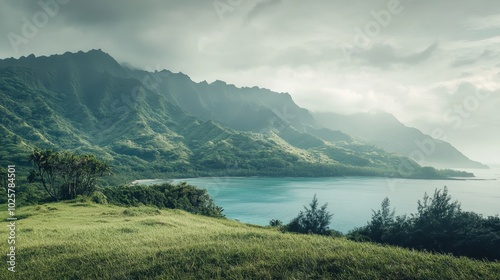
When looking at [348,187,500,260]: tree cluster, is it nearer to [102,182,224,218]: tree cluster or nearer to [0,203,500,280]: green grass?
[0,203,500,280]: green grass

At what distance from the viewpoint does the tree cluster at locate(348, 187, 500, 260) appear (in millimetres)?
49188

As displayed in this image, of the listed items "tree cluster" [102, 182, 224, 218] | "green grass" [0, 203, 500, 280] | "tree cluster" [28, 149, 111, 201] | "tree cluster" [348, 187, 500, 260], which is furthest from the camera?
"tree cluster" [102, 182, 224, 218]

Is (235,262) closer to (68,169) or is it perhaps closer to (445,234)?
(445,234)

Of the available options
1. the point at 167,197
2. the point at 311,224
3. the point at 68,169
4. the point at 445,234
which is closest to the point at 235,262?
the point at 445,234

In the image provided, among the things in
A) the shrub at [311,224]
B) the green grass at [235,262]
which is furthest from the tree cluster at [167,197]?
the green grass at [235,262]

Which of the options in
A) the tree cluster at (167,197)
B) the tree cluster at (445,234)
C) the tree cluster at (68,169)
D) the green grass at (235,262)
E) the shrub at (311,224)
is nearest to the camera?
the green grass at (235,262)

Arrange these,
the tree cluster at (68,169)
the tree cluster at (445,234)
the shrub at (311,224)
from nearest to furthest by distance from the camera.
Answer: the tree cluster at (445,234) → the shrub at (311,224) → the tree cluster at (68,169)

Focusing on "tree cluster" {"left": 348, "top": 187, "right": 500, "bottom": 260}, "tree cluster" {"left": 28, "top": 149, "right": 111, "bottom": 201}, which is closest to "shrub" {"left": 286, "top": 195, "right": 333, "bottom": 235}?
"tree cluster" {"left": 348, "top": 187, "right": 500, "bottom": 260}

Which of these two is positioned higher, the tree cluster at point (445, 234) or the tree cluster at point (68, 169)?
the tree cluster at point (68, 169)

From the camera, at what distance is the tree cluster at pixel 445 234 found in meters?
49.2

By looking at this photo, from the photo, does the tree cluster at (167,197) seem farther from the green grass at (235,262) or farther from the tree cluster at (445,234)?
the green grass at (235,262)

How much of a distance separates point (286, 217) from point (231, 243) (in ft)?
507

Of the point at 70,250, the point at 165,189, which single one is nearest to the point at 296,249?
the point at 70,250

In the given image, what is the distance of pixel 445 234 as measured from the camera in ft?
200
